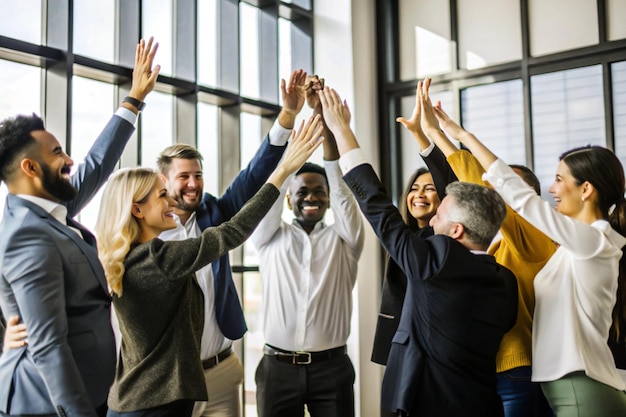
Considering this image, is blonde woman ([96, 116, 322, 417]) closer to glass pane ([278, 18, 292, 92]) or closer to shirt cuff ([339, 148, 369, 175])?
shirt cuff ([339, 148, 369, 175])

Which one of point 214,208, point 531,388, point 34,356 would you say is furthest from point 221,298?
point 531,388

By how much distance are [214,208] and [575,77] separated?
8.47ft

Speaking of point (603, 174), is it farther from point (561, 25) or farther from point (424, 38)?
point (424, 38)

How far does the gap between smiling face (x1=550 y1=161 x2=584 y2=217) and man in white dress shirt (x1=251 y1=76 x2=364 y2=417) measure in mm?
1048

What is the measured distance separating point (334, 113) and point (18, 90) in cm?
156

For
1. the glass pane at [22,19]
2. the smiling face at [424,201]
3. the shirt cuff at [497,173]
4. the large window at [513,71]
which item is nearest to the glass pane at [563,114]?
the large window at [513,71]

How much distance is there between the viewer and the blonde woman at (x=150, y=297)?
1976 mm

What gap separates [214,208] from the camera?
9.29 feet

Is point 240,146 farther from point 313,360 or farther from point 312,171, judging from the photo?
point 313,360

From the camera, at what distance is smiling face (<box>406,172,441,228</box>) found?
3.01m

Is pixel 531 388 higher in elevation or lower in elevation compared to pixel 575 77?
lower

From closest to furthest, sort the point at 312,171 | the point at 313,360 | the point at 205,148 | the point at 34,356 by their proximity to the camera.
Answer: the point at 34,356
the point at 313,360
the point at 312,171
the point at 205,148

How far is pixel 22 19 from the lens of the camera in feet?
9.68

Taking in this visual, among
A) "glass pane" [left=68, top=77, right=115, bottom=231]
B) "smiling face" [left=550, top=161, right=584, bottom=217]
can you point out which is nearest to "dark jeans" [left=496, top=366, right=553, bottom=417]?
"smiling face" [left=550, top=161, right=584, bottom=217]
